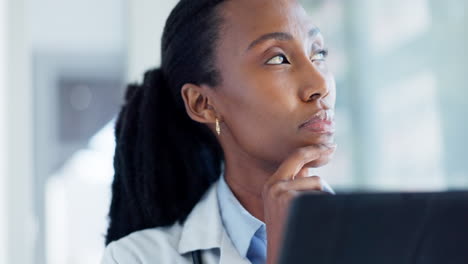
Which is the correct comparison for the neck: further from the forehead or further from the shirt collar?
the forehead

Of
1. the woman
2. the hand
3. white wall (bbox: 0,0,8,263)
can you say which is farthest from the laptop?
white wall (bbox: 0,0,8,263)

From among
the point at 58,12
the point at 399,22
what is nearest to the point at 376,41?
the point at 399,22

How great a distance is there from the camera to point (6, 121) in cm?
276

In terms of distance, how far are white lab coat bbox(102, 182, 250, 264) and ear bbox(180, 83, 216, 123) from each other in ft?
0.68

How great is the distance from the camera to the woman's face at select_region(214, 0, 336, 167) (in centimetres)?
115

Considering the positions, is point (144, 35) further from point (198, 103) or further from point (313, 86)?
point (313, 86)

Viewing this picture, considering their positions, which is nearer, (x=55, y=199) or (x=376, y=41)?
(x=376, y=41)

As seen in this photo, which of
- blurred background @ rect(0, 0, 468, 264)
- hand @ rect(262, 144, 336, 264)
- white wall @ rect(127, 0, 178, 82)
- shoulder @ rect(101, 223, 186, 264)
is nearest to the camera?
hand @ rect(262, 144, 336, 264)

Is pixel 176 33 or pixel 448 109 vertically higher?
pixel 176 33

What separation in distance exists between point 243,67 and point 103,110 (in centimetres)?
341

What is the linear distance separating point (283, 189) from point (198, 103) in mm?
408

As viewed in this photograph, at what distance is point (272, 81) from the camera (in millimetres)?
1175

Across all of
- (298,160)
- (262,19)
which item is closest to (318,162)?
(298,160)

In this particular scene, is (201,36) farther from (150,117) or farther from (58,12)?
(58,12)
